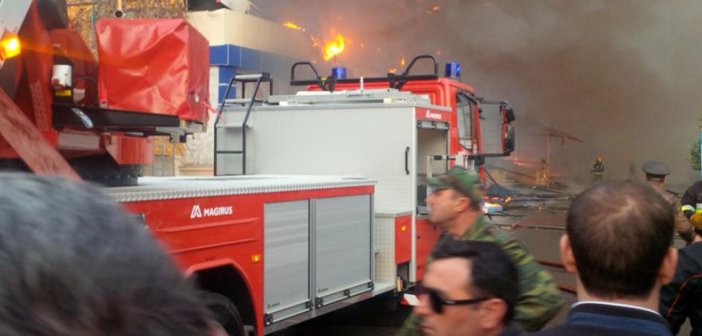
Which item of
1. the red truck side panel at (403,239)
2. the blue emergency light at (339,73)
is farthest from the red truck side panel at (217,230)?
the blue emergency light at (339,73)

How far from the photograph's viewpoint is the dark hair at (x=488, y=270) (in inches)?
85.8

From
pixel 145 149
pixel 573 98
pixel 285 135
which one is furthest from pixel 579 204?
pixel 573 98

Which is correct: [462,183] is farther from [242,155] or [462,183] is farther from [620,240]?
[242,155]

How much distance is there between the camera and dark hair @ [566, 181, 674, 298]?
1.82m

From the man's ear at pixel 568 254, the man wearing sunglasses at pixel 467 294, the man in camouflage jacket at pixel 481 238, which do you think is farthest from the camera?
the man in camouflage jacket at pixel 481 238

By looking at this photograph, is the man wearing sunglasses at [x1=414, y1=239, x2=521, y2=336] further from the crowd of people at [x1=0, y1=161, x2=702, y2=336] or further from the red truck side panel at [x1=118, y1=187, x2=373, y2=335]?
the red truck side panel at [x1=118, y1=187, x2=373, y2=335]

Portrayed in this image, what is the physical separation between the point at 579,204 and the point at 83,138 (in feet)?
8.70

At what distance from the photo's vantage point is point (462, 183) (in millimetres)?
3717

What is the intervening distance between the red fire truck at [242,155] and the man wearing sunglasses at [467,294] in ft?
2.20

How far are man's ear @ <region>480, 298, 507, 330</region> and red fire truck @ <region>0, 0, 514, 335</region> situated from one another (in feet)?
2.58

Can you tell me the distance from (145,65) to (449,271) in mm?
2336

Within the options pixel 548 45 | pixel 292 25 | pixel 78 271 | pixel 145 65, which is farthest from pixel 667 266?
pixel 548 45

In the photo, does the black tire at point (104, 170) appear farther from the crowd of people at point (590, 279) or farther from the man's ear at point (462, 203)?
the crowd of people at point (590, 279)

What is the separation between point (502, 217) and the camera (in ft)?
58.6
